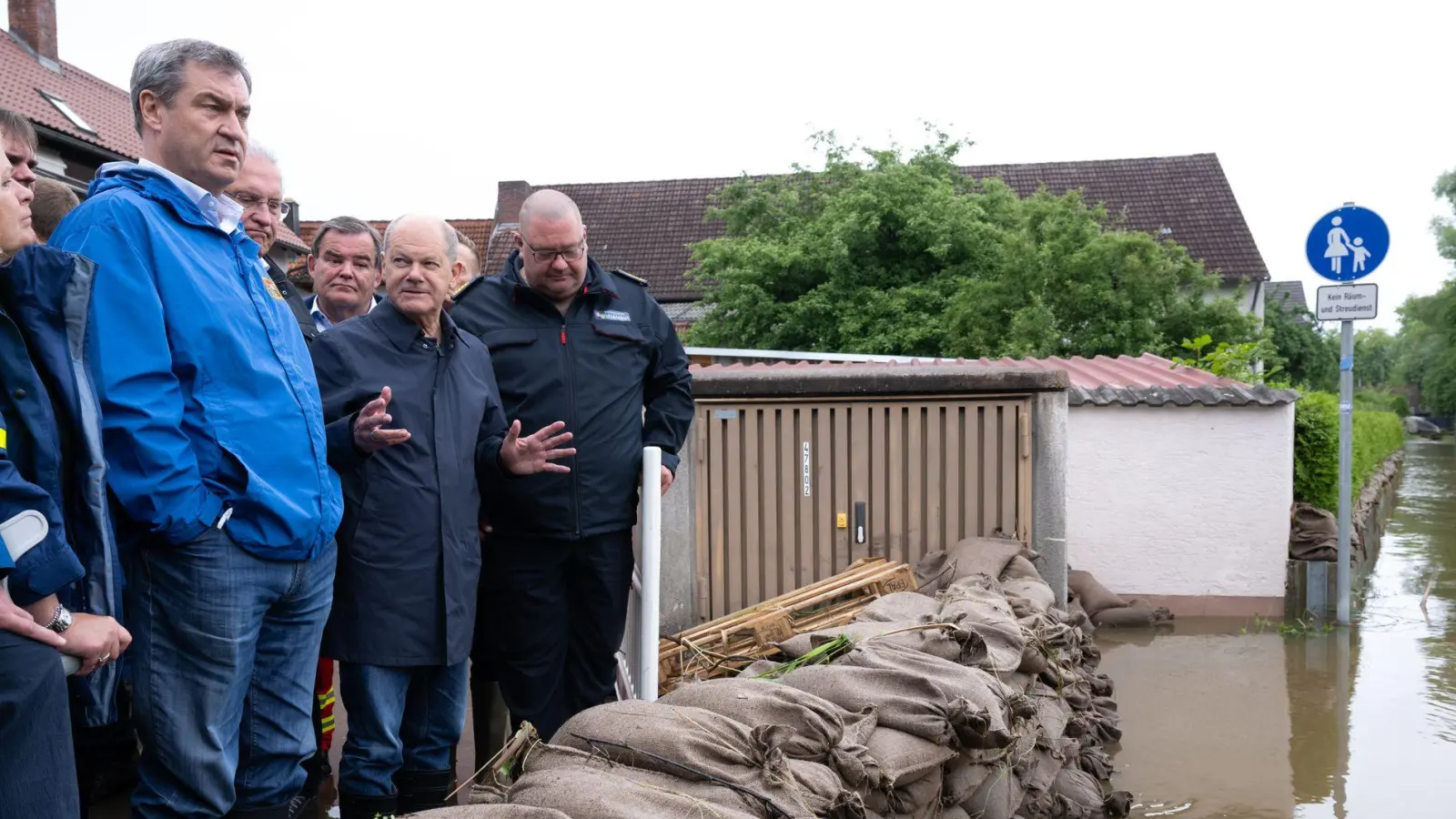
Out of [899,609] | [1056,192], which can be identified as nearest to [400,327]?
[899,609]

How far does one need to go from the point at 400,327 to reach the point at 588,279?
75 cm

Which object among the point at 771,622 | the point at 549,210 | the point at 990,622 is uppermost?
the point at 549,210

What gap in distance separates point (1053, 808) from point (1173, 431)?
492 cm

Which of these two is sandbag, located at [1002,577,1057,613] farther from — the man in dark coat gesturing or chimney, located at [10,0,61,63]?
chimney, located at [10,0,61,63]

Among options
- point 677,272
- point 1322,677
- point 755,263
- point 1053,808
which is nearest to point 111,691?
point 1053,808

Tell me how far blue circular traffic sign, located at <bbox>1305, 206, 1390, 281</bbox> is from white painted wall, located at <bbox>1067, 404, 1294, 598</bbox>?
40.2 inches

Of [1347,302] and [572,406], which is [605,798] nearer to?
[572,406]

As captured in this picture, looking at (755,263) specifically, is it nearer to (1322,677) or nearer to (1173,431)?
Answer: (1173,431)

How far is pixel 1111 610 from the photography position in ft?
26.5

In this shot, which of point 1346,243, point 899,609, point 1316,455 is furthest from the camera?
point 1316,455

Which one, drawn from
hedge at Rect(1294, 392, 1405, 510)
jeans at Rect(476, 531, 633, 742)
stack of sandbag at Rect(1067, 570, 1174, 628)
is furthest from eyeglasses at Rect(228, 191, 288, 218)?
hedge at Rect(1294, 392, 1405, 510)

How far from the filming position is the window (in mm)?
21250

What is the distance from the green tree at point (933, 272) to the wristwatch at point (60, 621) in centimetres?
1469

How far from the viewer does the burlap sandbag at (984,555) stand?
211 inches
